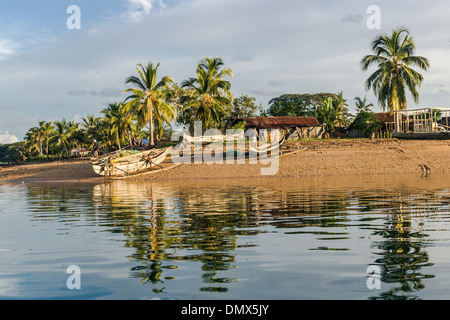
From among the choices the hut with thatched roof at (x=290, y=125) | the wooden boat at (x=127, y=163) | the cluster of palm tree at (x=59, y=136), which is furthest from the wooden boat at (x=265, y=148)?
the cluster of palm tree at (x=59, y=136)

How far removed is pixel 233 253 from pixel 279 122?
2069 inches

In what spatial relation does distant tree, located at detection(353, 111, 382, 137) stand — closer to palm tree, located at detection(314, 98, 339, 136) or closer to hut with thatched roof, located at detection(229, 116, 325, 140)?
palm tree, located at detection(314, 98, 339, 136)

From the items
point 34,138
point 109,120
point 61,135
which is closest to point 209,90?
point 109,120

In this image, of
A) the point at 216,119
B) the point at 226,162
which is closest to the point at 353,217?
the point at 226,162

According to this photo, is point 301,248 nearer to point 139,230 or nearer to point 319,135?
point 139,230

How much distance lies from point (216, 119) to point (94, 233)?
Answer: 4028 cm

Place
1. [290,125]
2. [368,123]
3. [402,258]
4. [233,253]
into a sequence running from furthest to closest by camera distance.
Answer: [290,125]
[368,123]
[233,253]
[402,258]

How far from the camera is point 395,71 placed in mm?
49531

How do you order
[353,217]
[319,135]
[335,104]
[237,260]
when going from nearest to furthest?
[237,260]
[353,217]
[319,135]
[335,104]

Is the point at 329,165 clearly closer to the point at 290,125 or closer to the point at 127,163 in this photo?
the point at 127,163
